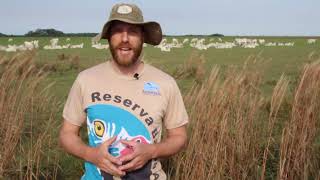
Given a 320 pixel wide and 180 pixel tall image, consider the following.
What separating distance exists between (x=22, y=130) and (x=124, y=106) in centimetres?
260

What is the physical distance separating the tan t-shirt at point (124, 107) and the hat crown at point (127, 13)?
24 centimetres

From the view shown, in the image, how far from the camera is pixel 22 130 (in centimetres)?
462

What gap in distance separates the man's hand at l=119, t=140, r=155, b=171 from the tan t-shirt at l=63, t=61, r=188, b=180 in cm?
7

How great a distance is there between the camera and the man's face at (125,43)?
7.61 feet

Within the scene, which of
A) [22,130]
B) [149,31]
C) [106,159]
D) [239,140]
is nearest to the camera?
[106,159]

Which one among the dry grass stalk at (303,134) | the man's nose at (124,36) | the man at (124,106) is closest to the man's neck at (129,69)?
the man at (124,106)

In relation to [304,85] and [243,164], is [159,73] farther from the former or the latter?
[304,85]

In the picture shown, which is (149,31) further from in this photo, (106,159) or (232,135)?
(232,135)

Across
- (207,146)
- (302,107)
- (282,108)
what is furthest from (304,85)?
(282,108)

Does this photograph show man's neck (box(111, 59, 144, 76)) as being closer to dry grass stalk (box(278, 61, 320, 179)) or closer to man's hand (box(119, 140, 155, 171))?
man's hand (box(119, 140, 155, 171))

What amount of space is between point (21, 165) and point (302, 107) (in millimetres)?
2366

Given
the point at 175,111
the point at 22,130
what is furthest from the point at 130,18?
the point at 22,130

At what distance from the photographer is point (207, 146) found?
373 centimetres

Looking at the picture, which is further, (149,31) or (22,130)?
(22,130)
